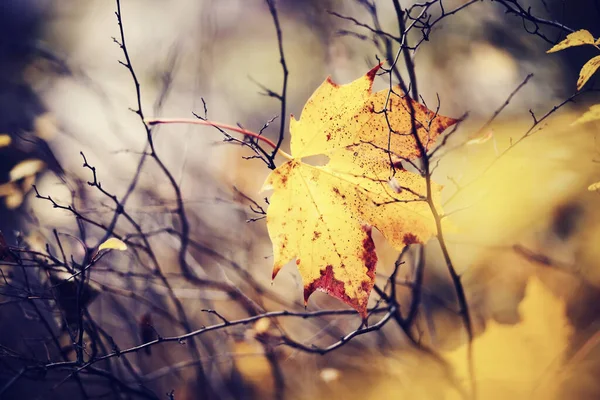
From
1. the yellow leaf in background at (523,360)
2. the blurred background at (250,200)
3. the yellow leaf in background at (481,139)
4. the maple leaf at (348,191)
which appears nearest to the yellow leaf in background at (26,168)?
the blurred background at (250,200)

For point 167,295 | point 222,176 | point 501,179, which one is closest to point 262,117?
point 222,176

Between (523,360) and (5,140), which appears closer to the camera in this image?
(523,360)

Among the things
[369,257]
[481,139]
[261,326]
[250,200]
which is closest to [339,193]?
[369,257]

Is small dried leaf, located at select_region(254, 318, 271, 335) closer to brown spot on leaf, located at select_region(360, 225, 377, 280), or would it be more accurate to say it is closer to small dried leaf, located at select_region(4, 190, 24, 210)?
brown spot on leaf, located at select_region(360, 225, 377, 280)

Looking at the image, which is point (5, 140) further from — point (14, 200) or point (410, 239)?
point (410, 239)

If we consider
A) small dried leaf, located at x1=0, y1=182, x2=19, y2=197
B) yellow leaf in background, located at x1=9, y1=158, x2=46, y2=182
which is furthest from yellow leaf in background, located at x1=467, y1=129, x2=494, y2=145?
small dried leaf, located at x1=0, y1=182, x2=19, y2=197

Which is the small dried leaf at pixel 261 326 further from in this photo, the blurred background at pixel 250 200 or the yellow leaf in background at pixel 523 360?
the yellow leaf in background at pixel 523 360
